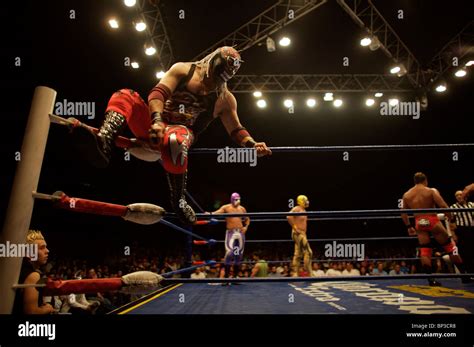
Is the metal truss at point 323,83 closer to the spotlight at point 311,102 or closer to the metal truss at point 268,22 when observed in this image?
the spotlight at point 311,102

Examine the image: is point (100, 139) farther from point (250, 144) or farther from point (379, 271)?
Answer: point (379, 271)

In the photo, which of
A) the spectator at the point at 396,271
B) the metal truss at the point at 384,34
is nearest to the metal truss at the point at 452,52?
the metal truss at the point at 384,34

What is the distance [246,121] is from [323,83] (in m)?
3.20

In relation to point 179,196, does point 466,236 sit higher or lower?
lower

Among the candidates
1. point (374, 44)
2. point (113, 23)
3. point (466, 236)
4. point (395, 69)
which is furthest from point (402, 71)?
point (113, 23)

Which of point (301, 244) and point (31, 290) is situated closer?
point (31, 290)

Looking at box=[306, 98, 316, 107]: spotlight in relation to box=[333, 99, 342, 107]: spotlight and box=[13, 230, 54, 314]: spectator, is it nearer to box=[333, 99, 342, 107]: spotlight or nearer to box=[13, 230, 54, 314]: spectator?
box=[333, 99, 342, 107]: spotlight

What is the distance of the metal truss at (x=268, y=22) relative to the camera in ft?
22.1

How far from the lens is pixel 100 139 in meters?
1.59
